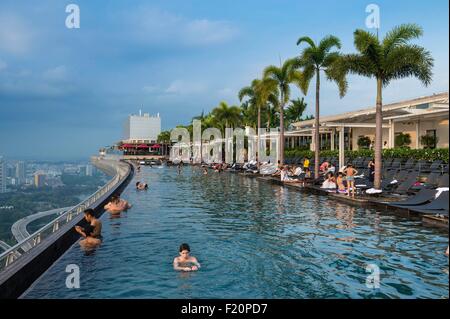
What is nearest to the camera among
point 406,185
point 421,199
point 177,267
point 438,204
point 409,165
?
point 177,267

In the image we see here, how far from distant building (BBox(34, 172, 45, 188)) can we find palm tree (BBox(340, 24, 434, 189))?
80.2 m

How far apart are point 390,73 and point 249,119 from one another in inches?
1960

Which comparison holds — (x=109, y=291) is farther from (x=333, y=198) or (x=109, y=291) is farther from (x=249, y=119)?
(x=249, y=119)

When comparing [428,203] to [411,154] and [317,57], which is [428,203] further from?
[317,57]

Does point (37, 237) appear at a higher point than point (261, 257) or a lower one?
higher

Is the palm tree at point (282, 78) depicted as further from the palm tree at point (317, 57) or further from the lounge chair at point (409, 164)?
the lounge chair at point (409, 164)

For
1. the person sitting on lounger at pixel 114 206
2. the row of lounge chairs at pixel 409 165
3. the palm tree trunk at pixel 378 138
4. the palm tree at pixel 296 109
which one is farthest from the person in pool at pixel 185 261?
the palm tree at pixel 296 109

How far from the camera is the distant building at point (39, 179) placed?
288 feet

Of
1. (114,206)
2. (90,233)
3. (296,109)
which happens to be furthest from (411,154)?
(296,109)

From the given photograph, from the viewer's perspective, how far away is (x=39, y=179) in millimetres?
91688

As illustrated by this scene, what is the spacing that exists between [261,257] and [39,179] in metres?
91.1

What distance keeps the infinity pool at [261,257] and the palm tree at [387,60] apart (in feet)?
21.5

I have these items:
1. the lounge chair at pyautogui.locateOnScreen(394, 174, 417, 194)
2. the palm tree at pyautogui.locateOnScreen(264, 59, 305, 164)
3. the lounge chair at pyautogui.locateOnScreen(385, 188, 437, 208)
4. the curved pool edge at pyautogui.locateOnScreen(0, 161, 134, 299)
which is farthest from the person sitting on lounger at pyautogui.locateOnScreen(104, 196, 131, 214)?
the palm tree at pyautogui.locateOnScreen(264, 59, 305, 164)
